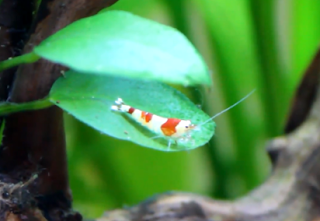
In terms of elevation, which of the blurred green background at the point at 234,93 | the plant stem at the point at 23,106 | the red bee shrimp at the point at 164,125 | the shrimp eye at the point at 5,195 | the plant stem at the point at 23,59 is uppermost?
the plant stem at the point at 23,59

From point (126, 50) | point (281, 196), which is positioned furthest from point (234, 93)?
point (126, 50)

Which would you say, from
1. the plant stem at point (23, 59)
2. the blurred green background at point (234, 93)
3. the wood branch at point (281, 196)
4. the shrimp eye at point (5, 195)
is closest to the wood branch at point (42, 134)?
the shrimp eye at point (5, 195)

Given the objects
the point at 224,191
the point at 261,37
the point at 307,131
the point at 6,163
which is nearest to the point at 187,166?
the point at 224,191

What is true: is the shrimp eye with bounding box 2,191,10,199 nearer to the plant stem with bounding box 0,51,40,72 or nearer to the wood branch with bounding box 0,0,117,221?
the wood branch with bounding box 0,0,117,221

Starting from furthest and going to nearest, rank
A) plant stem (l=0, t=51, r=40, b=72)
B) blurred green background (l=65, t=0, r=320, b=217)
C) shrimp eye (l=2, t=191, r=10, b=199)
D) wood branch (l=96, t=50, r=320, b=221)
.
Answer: blurred green background (l=65, t=0, r=320, b=217), wood branch (l=96, t=50, r=320, b=221), shrimp eye (l=2, t=191, r=10, b=199), plant stem (l=0, t=51, r=40, b=72)

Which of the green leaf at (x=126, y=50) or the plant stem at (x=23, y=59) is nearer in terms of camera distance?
the green leaf at (x=126, y=50)

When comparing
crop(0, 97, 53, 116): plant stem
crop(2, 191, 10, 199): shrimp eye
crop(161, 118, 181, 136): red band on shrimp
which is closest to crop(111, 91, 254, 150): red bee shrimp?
crop(161, 118, 181, 136): red band on shrimp

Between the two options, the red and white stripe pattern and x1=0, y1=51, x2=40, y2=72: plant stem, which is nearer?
x1=0, y1=51, x2=40, y2=72: plant stem

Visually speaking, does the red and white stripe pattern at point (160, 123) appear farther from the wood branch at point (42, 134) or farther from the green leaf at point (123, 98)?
the wood branch at point (42, 134)
